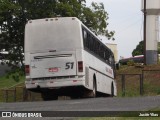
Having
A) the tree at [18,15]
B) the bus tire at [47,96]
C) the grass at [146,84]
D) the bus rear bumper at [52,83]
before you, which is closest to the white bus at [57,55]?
the bus rear bumper at [52,83]

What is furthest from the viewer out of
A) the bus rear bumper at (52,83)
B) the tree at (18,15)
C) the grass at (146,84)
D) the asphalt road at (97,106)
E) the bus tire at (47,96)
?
the tree at (18,15)

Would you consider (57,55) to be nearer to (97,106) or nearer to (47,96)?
(47,96)

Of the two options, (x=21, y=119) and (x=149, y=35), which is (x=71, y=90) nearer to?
(x=21, y=119)

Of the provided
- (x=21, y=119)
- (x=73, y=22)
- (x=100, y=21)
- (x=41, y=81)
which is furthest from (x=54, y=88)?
(x=100, y=21)

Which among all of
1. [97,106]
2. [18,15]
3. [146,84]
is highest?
[18,15]

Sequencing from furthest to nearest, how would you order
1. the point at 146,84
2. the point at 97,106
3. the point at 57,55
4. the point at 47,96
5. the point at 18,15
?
1. the point at 18,15
2. the point at 146,84
3. the point at 47,96
4. the point at 57,55
5. the point at 97,106

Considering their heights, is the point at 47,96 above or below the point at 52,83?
below

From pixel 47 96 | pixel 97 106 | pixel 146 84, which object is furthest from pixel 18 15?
pixel 97 106

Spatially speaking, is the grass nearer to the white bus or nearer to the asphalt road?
the white bus

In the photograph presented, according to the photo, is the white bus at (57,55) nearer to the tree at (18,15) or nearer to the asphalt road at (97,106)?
the asphalt road at (97,106)

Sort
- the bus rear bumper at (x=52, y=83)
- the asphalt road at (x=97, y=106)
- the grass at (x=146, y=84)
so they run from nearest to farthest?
the asphalt road at (x=97, y=106), the bus rear bumper at (x=52, y=83), the grass at (x=146, y=84)

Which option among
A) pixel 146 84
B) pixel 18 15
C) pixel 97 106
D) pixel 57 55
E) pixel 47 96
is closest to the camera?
pixel 97 106

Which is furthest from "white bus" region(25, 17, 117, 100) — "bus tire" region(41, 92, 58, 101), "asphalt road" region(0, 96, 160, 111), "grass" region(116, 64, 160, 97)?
"grass" region(116, 64, 160, 97)

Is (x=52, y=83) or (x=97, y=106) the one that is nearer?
(x=97, y=106)
